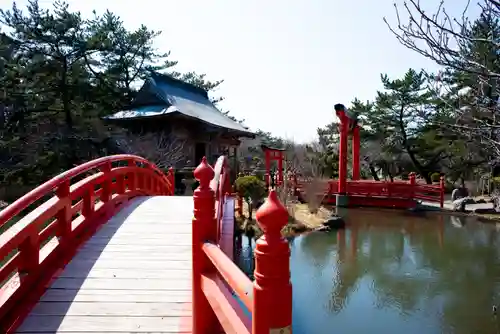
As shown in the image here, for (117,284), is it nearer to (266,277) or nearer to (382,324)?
(266,277)

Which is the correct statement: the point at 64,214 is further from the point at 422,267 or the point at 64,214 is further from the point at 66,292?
the point at 422,267

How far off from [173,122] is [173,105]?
0.80 meters

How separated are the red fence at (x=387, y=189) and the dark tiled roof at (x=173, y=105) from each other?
13.6 ft

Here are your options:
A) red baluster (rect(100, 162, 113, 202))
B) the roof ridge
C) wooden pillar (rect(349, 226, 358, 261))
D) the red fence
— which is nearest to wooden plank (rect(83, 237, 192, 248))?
red baluster (rect(100, 162, 113, 202))

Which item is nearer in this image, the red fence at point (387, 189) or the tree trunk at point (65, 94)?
the tree trunk at point (65, 94)

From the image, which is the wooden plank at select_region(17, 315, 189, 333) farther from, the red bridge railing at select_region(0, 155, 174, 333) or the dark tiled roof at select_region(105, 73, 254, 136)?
the dark tiled roof at select_region(105, 73, 254, 136)

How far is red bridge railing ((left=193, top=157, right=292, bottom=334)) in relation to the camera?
123 centimetres

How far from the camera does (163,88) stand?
1555cm

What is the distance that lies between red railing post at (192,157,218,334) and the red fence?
1215 centimetres

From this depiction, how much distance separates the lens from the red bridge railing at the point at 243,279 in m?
1.23

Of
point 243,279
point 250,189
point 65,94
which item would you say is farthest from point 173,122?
point 243,279

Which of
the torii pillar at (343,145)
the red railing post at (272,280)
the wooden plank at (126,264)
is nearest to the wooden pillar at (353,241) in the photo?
the torii pillar at (343,145)

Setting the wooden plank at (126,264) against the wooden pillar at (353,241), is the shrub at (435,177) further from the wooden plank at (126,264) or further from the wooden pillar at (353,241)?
the wooden plank at (126,264)

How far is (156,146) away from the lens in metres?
12.5
